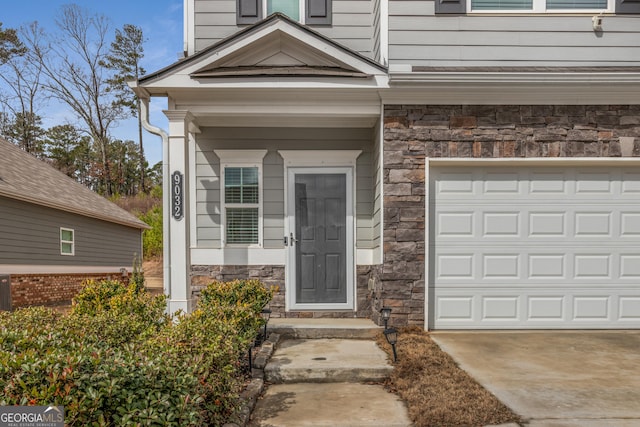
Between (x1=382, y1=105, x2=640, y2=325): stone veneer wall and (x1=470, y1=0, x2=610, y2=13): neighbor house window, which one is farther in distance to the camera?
(x1=470, y1=0, x2=610, y2=13): neighbor house window

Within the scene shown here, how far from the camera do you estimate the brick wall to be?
453 inches

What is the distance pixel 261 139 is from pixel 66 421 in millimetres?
5229

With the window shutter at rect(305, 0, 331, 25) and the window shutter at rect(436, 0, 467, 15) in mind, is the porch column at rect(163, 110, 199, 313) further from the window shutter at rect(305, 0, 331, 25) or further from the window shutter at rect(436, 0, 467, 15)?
the window shutter at rect(436, 0, 467, 15)

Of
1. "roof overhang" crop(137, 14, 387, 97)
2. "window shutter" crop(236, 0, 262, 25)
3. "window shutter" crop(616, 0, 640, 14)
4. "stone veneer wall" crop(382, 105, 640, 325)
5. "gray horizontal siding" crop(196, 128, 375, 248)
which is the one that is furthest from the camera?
"gray horizontal siding" crop(196, 128, 375, 248)

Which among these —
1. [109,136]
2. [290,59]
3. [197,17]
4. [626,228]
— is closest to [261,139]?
[290,59]

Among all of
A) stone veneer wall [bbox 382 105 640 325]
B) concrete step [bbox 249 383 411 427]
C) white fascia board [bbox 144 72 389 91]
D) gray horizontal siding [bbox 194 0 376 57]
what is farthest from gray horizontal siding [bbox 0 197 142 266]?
concrete step [bbox 249 383 411 427]

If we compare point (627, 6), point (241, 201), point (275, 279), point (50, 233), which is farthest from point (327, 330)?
point (50, 233)

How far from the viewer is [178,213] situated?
19.6ft

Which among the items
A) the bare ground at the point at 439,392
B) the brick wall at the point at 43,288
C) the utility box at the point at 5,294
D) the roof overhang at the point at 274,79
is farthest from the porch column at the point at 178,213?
the brick wall at the point at 43,288

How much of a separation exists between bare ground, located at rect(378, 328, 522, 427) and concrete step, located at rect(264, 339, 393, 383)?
181 millimetres

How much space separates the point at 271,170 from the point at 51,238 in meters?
9.25

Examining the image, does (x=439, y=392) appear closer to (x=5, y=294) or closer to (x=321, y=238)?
(x=321, y=238)

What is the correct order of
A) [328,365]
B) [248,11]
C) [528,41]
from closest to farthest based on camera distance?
[328,365] < [528,41] < [248,11]

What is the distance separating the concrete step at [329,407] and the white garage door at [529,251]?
2.28 meters
